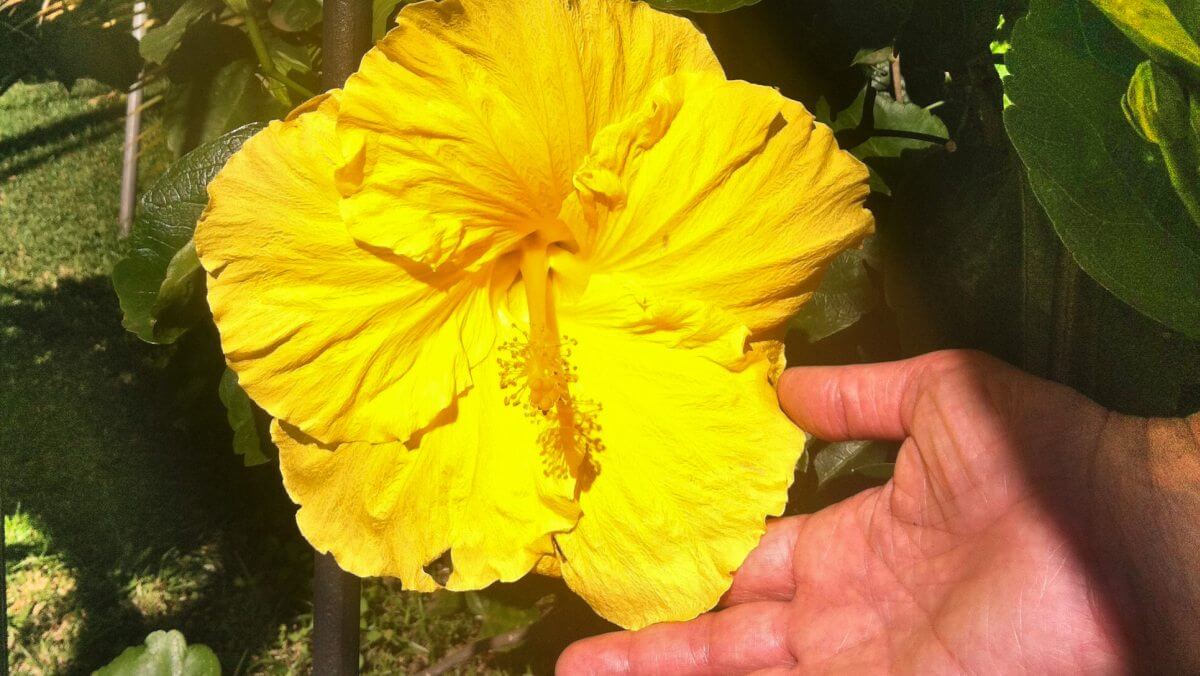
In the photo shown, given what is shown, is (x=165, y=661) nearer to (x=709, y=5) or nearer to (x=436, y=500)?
(x=436, y=500)

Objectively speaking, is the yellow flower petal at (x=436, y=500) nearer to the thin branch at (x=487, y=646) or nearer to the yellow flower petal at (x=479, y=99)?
the yellow flower petal at (x=479, y=99)

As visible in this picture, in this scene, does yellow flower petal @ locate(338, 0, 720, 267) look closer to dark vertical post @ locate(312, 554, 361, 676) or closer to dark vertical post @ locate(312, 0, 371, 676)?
dark vertical post @ locate(312, 0, 371, 676)

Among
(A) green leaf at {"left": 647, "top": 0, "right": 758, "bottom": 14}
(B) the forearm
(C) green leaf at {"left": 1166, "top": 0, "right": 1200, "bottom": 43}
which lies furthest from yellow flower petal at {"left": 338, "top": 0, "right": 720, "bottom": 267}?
(B) the forearm

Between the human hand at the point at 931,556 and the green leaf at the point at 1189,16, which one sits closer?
the green leaf at the point at 1189,16

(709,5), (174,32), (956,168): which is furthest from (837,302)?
(174,32)

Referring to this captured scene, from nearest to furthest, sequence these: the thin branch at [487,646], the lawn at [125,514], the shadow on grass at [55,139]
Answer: the thin branch at [487,646]
the lawn at [125,514]
the shadow on grass at [55,139]

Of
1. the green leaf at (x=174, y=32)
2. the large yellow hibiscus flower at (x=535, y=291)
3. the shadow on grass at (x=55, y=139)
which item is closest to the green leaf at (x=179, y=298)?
the large yellow hibiscus flower at (x=535, y=291)

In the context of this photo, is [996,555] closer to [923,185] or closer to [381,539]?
[923,185]
